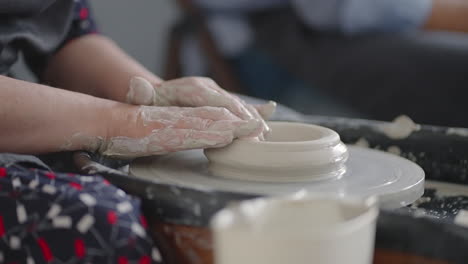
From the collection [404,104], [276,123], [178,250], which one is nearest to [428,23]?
[404,104]

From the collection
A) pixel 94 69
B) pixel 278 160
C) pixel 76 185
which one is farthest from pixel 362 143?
pixel 76 185

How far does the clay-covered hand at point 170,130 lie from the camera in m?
0.97

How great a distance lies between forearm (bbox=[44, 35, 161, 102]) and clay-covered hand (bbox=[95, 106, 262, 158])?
0.22 meters

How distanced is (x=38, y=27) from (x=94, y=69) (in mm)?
130

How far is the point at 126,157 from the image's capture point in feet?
3.33

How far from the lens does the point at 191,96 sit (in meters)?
1.08

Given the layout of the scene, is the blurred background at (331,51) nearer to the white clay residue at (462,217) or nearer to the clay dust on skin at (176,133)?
the clay dust on skin at (176,133)

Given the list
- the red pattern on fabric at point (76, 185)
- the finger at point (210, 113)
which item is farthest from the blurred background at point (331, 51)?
the red pattern on fabric at point (76, 185)

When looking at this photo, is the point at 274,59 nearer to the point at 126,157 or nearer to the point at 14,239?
the point at 126,157

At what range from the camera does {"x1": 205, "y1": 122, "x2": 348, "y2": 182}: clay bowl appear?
0.96m

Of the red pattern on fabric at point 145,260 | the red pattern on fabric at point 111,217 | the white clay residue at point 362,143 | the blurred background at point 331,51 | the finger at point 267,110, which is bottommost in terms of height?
the blurred background at point 331,51

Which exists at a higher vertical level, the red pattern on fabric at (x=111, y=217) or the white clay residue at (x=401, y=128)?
the red pattern on fabric at (x=111, y=217)

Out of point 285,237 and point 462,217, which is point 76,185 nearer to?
point 285,237

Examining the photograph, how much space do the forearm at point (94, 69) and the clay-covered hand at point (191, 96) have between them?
11 cm
